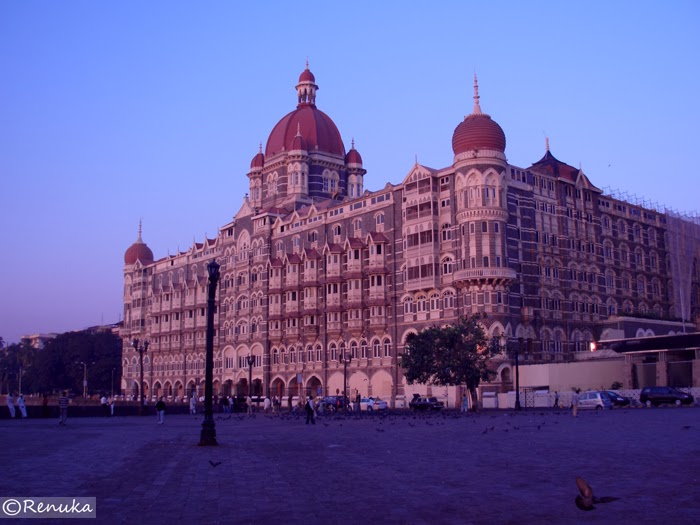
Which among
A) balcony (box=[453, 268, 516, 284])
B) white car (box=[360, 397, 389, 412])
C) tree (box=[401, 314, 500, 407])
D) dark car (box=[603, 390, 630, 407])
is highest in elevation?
balcony (box=[453, 268, 516, 284])

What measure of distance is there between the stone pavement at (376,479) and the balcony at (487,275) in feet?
121

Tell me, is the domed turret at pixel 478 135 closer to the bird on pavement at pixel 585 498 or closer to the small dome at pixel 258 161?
the small dome at pixel 258 161

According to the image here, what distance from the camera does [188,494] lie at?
10719mm

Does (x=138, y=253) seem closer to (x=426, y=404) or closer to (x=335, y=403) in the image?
(x=335, y=403)

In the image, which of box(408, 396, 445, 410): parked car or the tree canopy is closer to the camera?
the tree canopy

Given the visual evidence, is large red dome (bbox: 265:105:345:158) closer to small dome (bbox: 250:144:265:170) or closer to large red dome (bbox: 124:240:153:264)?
small dome (bbox: 250:144:265:170)

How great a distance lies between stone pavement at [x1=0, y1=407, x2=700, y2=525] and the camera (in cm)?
897

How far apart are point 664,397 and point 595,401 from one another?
4519mm

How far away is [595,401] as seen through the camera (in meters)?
44.9

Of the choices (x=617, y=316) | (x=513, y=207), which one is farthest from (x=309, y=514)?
(x=617, y=316)

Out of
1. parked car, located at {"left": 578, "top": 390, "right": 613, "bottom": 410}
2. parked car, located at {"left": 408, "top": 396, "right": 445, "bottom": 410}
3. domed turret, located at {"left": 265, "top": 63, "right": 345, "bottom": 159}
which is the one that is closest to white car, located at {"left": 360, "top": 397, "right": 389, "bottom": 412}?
parked car, located at {"left": 408, "top": 396, "right": 445, "bottom": 410}

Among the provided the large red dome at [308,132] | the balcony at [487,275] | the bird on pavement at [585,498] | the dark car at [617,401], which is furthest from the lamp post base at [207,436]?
the large red dome at [308,132]

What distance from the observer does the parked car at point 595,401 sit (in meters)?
44.3

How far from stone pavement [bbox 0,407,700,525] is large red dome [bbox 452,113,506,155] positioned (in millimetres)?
41366
